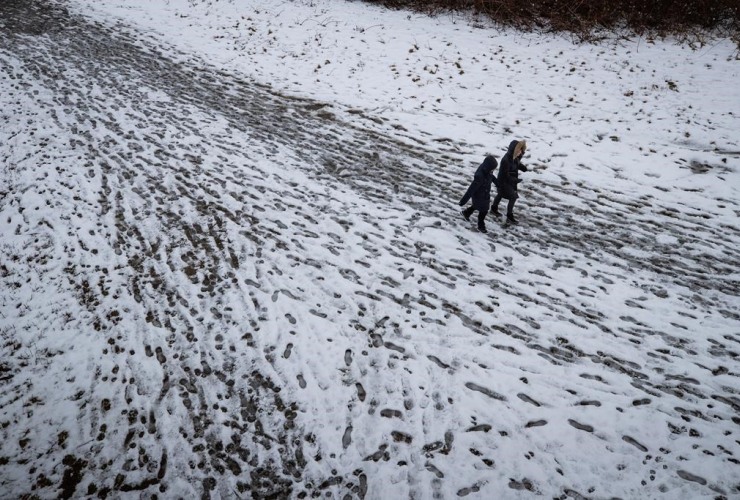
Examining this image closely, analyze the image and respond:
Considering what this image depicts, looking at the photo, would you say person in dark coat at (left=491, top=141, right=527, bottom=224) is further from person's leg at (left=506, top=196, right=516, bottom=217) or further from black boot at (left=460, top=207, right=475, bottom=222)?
black boot at (left=460, top=207, right=475, bottom=222)

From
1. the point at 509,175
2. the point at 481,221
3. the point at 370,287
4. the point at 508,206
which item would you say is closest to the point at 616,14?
the point at 509,175

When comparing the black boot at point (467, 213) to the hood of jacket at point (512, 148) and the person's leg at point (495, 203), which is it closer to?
the person's leg at point (495, 203)

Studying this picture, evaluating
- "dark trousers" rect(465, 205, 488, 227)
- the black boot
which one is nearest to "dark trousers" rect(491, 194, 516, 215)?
"dark trousers" rect(465, 205, 488, 227)

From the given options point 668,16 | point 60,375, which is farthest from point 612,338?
point 668,16

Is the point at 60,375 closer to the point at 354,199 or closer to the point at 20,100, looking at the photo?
the point at 354,199

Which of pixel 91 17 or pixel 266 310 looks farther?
pixel 91 17
